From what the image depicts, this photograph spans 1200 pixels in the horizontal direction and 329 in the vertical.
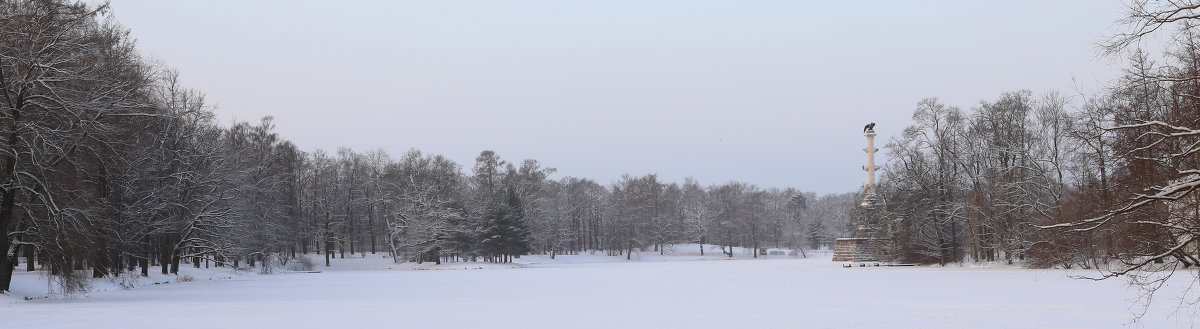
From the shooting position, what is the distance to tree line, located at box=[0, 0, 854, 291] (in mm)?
22500

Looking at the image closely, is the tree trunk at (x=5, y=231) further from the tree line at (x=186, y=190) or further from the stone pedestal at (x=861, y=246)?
the stone pedestal at (x=861, y=246)

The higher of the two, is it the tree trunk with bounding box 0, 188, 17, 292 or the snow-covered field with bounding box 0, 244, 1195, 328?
the tree trunk with bounding box 0, 188, 17, 292

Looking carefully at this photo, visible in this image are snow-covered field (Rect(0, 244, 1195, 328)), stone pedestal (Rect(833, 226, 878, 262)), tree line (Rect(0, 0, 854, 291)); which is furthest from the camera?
stone pedestal (Rect(833, 226, 878, 262))

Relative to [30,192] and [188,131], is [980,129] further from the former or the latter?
[30,192]

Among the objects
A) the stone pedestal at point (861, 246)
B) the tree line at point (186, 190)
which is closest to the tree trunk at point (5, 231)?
the tree line at point (186, 190)

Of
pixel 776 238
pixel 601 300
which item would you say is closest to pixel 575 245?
pixel 776 238

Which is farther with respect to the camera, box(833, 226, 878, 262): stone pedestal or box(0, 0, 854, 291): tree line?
box(833, 226, 878, 262): stone pedestal

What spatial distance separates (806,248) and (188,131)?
306 feet

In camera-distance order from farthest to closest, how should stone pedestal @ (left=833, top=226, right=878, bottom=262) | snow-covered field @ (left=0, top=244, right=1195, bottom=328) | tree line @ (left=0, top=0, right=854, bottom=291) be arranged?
stone pedestal @ (left=833, top=226, right=878, bottom=262)
tree line @ (left=0, top=0, right=854, bottom=291)
snow-covered field @ (left=0, top=244, right=1195, bottom=328)

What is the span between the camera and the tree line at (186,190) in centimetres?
2250

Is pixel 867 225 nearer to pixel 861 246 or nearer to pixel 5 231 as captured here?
pixel 861 246

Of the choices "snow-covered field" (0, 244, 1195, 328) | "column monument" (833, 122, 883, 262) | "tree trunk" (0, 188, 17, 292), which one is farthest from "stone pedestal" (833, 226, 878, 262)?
"tree trunk" (0, 188, 17, 292)

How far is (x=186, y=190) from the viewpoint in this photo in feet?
135

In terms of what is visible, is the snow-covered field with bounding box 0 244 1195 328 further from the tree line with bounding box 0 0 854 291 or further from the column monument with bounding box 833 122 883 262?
the column monument with bounding box 833 122 883 262
